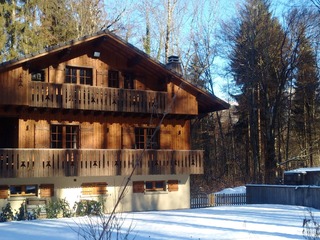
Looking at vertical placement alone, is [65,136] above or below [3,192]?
above

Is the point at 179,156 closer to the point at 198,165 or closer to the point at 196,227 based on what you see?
the point at 198,165

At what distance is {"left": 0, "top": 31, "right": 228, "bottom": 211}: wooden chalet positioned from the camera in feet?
70.7

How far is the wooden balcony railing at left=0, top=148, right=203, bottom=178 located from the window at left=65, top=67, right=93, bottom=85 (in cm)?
390

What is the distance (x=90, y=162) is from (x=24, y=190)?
324 centimetres

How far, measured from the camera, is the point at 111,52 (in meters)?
25.5

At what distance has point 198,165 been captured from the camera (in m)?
25.8

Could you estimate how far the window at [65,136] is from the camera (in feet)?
76.4

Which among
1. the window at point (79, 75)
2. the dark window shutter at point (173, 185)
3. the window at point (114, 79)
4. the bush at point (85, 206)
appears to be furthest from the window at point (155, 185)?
the window at point (79, 75)

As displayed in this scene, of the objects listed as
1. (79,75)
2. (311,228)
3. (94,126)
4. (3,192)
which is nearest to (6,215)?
(3,192)

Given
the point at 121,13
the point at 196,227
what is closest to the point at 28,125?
the point at 196,227

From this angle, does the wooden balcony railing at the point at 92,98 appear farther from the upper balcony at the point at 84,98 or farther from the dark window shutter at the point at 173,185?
the dark window shutter at the point at 173,185

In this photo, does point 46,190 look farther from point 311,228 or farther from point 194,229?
point 311,228

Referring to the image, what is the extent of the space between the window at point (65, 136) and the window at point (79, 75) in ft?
7.86

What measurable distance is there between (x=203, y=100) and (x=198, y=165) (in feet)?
12.6
